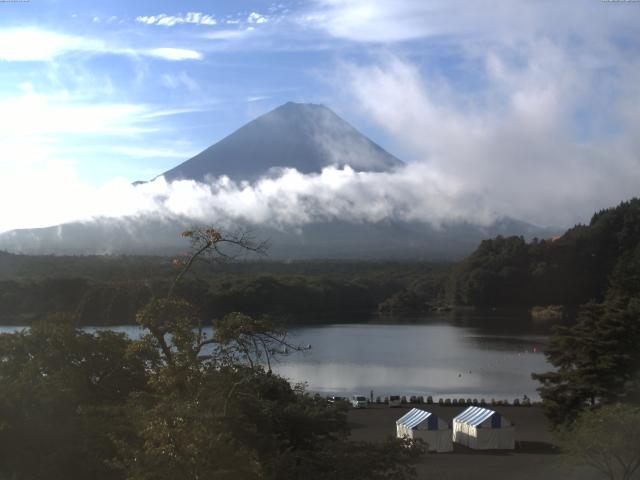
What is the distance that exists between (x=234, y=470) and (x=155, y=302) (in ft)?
3.06

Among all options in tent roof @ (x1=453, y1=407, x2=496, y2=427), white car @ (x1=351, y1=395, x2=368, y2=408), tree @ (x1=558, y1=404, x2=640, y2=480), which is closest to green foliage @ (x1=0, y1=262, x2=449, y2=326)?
tent roof @ (x1=453, y1=407, x2=496, y2=427)

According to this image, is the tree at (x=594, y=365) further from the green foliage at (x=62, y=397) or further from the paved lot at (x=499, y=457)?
the green foliage at (x=62, y=397)

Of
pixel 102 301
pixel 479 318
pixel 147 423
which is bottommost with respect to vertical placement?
pixel 479 318

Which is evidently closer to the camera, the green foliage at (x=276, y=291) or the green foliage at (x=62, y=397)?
the green foliage at (x=62, y=397)

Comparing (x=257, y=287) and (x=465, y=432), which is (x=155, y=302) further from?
(x=257, y=287)

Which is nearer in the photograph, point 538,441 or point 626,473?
point 626,473

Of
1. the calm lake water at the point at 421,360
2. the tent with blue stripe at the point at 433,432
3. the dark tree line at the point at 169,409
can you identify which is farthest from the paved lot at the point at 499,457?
the dark tree line at the point at 169,409

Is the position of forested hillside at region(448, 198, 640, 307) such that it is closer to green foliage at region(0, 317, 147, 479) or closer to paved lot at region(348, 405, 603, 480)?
paved lot at region(348, 405, 603, 480)

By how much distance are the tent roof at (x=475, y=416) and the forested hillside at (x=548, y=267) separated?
1314 inches

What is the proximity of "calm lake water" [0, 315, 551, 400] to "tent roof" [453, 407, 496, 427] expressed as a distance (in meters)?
3.88

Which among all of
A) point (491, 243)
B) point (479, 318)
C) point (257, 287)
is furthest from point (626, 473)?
point (491, 243)

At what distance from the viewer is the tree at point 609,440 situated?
697 cm

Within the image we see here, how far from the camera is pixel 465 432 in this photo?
11047 millimetres

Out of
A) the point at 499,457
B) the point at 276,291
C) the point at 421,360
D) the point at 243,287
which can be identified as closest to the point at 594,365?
the point at 499,457
